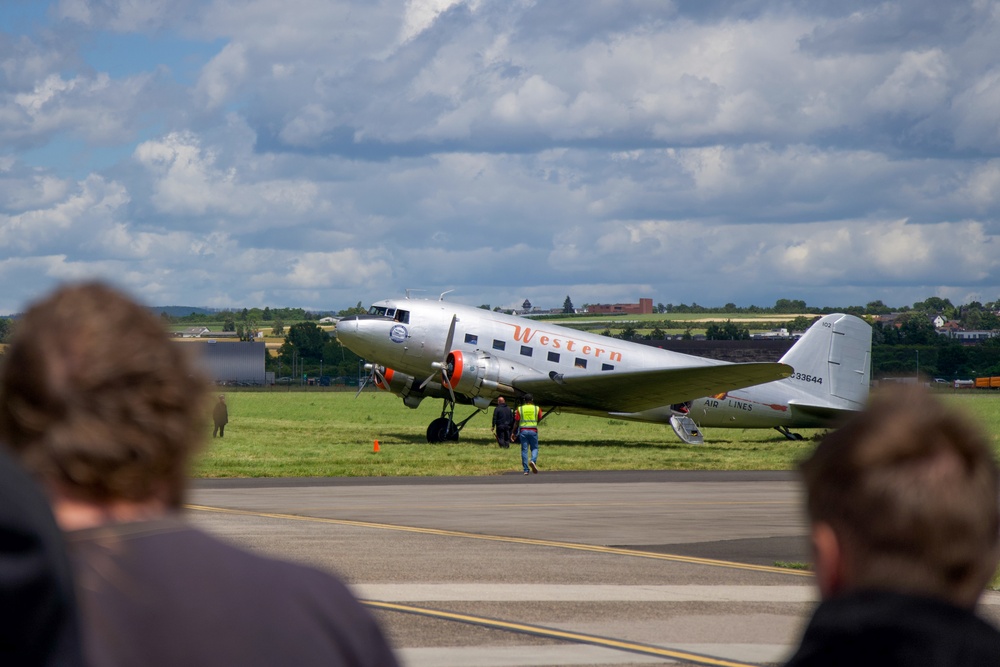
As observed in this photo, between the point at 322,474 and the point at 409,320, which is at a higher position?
the point at 409,320

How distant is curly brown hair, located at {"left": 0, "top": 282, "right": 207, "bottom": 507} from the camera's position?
1.94 meters

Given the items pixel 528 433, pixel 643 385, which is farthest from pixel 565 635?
pixel 643 385

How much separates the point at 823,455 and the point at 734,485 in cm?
2045

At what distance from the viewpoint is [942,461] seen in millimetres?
1949

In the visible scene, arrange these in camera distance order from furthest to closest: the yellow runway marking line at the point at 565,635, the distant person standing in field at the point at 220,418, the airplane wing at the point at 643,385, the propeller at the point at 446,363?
the distant person standing in field at the point at 220,418 → the propeller at the point at 446,363 → the airplane wing at the point at 643,385 → the yellow runway marking line at the point at 565,635

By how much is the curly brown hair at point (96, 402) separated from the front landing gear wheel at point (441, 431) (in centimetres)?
3252

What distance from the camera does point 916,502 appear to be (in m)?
1.94

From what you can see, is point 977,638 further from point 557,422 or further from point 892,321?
Result: point 892,321

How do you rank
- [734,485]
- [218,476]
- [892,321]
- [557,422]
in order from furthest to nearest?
1. [892,321]
2. [557,422]
3. [218,476]
4. [734,485]

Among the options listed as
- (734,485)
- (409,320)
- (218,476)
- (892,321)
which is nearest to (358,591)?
(734,485)

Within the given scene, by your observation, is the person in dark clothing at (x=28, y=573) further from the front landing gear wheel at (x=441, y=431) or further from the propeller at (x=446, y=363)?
the front landing gear wheel at (x=441, y=431)

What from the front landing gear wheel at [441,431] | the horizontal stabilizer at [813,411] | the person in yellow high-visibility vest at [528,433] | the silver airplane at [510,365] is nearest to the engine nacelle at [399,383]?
the silver airplane at [510,365]

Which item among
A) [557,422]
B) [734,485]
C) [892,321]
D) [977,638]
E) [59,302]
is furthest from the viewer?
[892,321]

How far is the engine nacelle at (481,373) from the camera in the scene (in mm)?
33969
